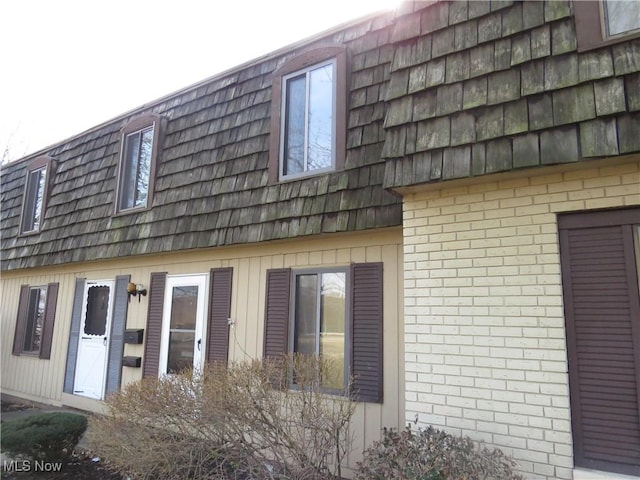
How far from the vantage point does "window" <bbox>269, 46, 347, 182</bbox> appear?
201 inches

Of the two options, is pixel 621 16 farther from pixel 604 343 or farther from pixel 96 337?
pixel 96 337

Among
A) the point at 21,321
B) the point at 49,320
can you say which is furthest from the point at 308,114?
the point at 21,321

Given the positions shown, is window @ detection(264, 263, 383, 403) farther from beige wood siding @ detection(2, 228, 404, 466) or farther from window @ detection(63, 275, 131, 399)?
window @ detection(63, 275, 131, 399)

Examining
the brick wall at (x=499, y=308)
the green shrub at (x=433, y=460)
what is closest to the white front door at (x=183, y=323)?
the brick wall at (x=499, y=308)

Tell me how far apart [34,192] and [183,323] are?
627cm

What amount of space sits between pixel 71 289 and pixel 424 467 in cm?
827

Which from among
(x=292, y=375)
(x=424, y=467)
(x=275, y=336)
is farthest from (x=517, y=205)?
(x=275, y=336)

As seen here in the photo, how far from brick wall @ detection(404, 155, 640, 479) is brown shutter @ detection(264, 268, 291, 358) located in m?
2.04

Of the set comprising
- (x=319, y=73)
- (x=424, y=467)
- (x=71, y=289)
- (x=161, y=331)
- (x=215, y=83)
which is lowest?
(x=424, y=467)

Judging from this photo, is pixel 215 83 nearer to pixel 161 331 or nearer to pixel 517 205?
pixel 161 331

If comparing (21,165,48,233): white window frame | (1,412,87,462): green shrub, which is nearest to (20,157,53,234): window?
(21,165,48,233): white window frame

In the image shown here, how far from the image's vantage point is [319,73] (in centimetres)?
545

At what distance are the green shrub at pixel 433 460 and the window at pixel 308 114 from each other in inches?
120

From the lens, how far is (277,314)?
17.5 ft
